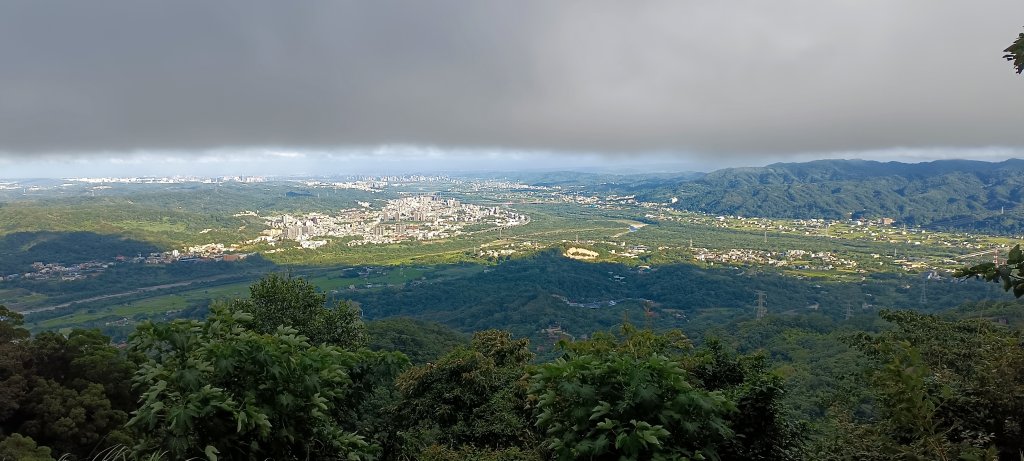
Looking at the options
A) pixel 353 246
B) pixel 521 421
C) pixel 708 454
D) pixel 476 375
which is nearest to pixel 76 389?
pixel 476 375

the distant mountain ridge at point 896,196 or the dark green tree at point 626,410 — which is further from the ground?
the dark green tree at point 626,410

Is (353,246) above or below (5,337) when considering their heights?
below

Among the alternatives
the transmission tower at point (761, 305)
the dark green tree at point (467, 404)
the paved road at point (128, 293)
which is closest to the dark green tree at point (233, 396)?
the dark green tree at point (467, 404)

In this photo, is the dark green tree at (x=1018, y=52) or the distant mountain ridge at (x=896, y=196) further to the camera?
the distant mountain ridge at (x=896, y=196)

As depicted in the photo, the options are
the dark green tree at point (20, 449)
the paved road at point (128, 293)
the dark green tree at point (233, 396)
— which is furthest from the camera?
the paved road at point (128, 293)

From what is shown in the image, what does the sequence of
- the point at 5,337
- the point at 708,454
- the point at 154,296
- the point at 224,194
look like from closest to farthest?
1. the point at 708,454
2. the point at 5,337
3. the point at 154,296
4. the point at 224,194

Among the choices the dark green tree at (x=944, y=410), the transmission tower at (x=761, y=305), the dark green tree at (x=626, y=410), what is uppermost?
the dark green tree at (x=626, y=410)

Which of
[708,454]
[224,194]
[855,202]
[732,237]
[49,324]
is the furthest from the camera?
[224,194]

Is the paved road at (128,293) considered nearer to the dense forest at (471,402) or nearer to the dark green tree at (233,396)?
the dense forest at (471,402)

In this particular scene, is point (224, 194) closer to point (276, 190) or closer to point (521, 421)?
point (276, 190)
